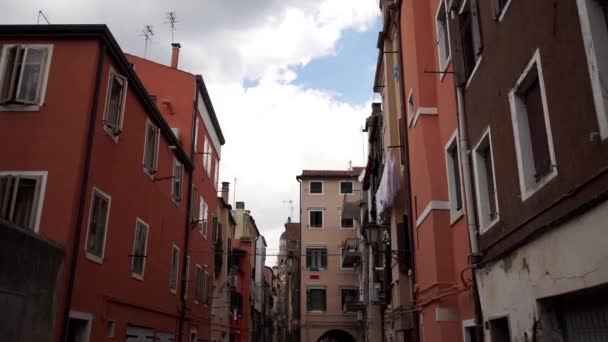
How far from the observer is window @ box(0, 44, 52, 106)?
12.7 metres

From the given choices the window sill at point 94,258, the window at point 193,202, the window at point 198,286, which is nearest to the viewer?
the window sill at point 94,258

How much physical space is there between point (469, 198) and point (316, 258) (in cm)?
3601

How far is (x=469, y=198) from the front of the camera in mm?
10078

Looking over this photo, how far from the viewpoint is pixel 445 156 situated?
1224 cm

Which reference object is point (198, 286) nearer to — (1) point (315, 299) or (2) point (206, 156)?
(2) point (206, 156)

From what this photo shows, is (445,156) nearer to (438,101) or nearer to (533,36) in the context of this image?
(438,101)

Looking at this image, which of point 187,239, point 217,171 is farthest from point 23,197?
point 217,171

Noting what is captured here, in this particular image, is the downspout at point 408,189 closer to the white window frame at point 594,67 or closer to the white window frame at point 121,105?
the white window frame at point 121,105

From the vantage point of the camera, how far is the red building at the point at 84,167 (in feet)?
39.8

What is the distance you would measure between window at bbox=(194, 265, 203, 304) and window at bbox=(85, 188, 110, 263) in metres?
11.3

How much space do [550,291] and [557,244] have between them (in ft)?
2.14

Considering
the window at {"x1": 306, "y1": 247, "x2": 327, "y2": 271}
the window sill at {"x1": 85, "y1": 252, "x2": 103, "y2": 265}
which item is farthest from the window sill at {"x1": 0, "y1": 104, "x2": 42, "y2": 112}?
the window at {"x1": 306, "y1": 247, "x2": 327, "y2": 271}

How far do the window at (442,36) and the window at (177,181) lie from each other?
468 inches

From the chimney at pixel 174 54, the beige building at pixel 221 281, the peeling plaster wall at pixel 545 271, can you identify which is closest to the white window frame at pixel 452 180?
the peeling plaster wall at pixel 545 271
